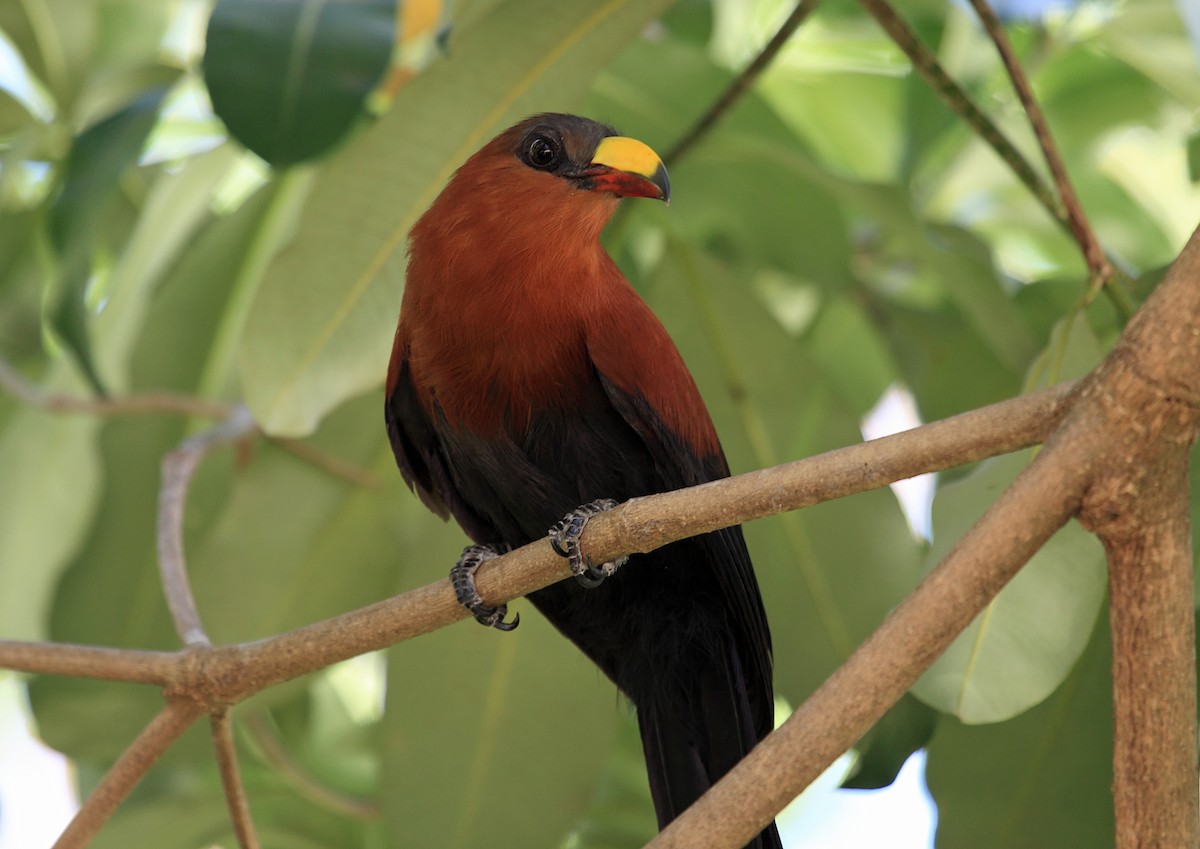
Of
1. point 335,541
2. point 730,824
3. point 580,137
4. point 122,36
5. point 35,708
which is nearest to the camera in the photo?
point 730,824

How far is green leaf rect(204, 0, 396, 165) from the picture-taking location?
2.25m

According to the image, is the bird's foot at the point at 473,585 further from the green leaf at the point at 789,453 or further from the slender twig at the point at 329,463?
the slender twig at the point at 329,463

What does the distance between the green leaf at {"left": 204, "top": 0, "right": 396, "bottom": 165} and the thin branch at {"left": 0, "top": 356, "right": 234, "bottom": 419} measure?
2.60 ft

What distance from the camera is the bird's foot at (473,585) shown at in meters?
1.93

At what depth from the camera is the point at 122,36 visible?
139 inches

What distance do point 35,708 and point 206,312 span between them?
95 centimetres

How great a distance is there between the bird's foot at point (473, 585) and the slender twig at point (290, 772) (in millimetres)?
662

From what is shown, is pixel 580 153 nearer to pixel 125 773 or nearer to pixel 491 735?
pixel 491 735

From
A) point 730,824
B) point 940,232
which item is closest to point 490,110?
point 940,232

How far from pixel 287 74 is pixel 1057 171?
4.21ft

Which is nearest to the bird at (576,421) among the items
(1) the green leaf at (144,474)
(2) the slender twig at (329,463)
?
(2) the slender twig at (329,463)

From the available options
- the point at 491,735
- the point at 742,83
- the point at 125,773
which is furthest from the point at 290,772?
the point at 742,83

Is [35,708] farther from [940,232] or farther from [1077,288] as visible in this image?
[1077,288]

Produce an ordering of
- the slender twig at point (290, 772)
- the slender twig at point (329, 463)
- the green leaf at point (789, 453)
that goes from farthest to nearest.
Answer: the slender twig at point (329, 463) → the slender twig at point (290, 772) → the green leaf at point (789, 453)
